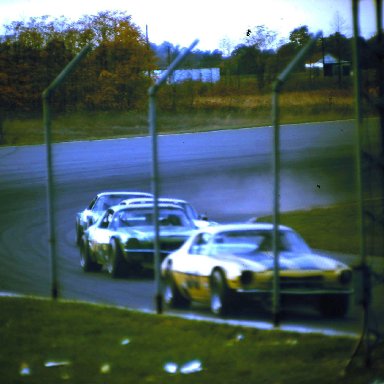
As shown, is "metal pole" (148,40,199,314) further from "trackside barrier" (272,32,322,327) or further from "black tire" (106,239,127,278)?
"black tire" (106,239,127,278)

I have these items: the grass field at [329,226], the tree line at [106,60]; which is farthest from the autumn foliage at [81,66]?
the grass field at [329,226]

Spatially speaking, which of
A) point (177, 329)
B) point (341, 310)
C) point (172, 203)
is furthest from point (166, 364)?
point (172, 203)

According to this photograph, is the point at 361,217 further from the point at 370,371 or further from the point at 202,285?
the point at 202,285

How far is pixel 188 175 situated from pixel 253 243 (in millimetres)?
16378

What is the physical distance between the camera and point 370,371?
710cm

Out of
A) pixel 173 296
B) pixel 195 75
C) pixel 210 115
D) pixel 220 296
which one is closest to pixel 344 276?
pixel 220 296

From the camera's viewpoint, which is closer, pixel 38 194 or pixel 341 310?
pixel 341 310

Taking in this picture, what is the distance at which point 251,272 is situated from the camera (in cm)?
1016

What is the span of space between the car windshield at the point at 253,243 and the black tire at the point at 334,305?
0.76m

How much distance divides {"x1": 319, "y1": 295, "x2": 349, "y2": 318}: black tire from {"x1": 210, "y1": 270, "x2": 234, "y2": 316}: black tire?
3.14 feet

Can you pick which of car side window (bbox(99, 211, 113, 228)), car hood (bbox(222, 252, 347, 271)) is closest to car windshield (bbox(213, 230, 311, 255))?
car hood (bbox(222, 252, 347, 271))

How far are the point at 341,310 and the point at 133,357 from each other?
2674 millimetres

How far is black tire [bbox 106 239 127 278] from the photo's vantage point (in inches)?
564

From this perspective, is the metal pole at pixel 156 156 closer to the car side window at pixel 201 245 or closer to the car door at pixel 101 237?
the car side window at pixel 201 245
